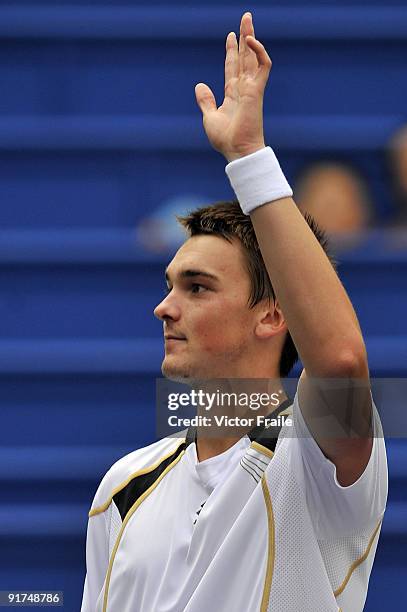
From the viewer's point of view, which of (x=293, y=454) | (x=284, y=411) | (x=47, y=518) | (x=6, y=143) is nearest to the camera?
(x=293, y=454)

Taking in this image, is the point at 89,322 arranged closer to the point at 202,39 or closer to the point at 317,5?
the point at 202,39

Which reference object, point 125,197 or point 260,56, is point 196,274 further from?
point 125,197

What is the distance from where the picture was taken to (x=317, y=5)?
2.95 metres

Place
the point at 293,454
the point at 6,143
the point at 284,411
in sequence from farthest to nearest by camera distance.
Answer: the point at 6,143, the point at 284,411, the point at 293,454

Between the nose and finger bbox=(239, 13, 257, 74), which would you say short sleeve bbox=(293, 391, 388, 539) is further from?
finger bbox=(239, 13, 257, 74)

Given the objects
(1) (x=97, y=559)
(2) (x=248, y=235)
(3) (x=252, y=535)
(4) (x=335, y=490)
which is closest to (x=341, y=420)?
(4) (x=335, y=490)

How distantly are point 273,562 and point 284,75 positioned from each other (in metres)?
1.76

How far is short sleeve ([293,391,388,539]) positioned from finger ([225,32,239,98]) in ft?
1.35

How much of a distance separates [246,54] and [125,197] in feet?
4.83

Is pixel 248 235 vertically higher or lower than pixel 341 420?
higher

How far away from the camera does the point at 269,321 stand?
5.52 feet

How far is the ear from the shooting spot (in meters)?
1.67

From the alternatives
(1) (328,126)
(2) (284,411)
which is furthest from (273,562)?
(1) (328,126)

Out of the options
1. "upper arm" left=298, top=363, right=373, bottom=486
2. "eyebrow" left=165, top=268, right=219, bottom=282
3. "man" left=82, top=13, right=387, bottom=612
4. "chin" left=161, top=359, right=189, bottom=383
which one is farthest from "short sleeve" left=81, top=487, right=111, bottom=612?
"upper arm" left=298, top=363, right=373, bottom=486
